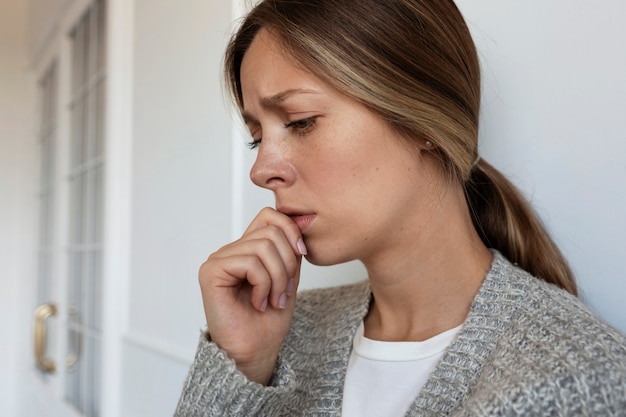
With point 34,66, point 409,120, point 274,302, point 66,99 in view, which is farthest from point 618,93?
point 34,66

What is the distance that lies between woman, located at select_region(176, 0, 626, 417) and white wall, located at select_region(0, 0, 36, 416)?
3008mm

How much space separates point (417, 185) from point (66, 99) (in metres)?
2.35

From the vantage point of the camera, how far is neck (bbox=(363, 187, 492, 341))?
686mm

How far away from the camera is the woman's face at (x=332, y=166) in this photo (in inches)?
24.9

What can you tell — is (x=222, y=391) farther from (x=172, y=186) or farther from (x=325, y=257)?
(x=172, y=186)

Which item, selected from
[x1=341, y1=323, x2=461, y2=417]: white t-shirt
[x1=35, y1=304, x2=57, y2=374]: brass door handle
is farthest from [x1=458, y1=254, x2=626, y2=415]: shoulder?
[x1=35, y1=304, x2=57, y2=374]: brass door handle

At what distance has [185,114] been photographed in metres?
1.33

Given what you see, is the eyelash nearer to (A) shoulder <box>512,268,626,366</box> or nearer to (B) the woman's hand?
(B) the woman's hand

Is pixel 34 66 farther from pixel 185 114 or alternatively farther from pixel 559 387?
pixel 559 387

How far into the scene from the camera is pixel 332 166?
636 millimetres

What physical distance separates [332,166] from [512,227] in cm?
28

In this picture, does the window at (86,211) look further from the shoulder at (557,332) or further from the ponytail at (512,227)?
the shoulder at (557,332)

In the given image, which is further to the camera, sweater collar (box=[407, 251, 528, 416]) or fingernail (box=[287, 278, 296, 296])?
fingernail (box=[287, 278, 296, 296])

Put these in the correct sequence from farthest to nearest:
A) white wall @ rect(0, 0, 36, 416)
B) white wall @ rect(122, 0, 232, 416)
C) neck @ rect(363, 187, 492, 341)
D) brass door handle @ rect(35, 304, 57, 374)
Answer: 1. white wall @ rect(0, 0, 36, 416)
2. brass door handle @ rect(35, 304, 57, 374)
3. white wall @ rect(122, 0, 232, 416)
4. neck @ rect(363, 187, 492, 341)
